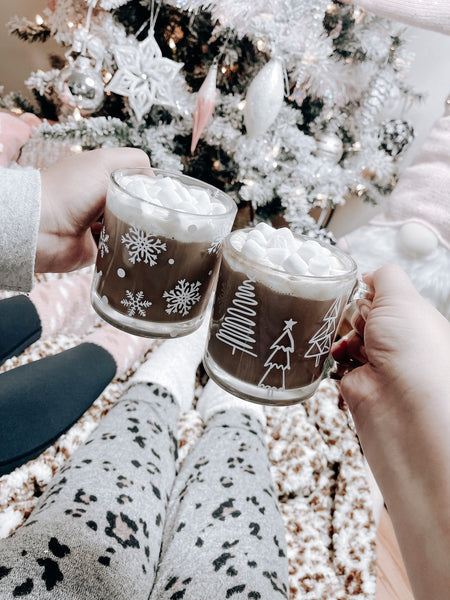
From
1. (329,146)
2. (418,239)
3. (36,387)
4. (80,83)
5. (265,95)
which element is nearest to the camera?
(36,387)

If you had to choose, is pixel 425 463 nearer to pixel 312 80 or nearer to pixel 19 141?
pixel 312 80

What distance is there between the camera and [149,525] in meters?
0.77

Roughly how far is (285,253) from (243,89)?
1.24 meters

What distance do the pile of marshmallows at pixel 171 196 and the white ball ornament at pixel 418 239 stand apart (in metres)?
1.14

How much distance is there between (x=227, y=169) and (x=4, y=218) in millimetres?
1137

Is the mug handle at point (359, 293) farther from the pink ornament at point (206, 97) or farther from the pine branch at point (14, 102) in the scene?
the pine branch at point (14, 102)

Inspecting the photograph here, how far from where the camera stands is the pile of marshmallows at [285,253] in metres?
0.48

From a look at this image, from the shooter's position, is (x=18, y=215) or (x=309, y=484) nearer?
(x=18, y=215)

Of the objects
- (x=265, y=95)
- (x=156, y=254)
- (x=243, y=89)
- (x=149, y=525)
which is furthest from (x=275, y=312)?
(x=243, y=89)

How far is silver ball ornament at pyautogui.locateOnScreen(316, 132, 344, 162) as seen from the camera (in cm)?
157

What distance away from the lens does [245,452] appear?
1.00 metres

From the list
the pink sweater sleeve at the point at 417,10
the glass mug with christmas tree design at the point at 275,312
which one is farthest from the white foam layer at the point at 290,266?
the pink sweater sleeve at the point at 417,10

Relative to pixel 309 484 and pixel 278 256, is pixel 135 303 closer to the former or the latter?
pixel 278 256

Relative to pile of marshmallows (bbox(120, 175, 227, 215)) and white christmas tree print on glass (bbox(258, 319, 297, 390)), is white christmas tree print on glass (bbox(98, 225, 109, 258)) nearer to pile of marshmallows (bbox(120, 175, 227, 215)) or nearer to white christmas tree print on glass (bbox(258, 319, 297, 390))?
pile of marshmallows (bbox(120, 175, 227, 215))
